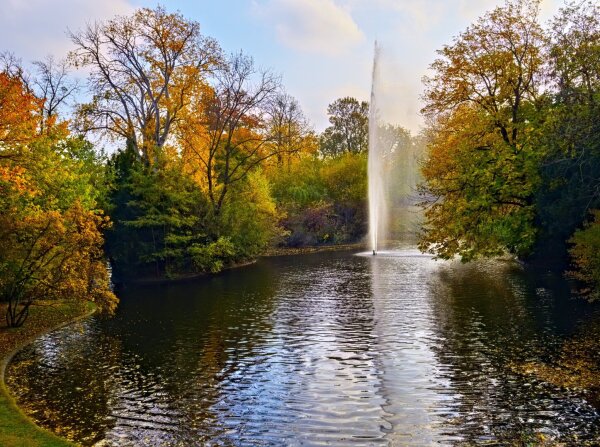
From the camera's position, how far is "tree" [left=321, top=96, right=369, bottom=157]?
86.5 metres

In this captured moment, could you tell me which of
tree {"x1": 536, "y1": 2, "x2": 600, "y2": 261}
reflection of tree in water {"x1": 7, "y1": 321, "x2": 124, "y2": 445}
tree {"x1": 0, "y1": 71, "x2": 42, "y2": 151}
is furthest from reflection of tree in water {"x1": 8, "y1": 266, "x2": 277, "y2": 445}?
tree {"x1": 536, "y1": 2, "x2": 600, "y2": 261}

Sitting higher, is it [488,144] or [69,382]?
[488,144]

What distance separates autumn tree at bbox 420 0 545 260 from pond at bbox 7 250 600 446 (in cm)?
341

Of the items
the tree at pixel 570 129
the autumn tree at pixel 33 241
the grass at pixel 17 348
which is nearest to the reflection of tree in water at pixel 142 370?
the grass at pixel 17 348

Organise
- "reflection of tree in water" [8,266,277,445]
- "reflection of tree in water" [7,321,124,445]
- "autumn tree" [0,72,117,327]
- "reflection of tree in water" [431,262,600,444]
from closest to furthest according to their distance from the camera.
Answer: "reflection of tree in water" [431,262,600,444], "reflection of tree in water" [8,266,277,445], "reflection of tree in water" [7,321,124,445], "autumn tree" [0,72,117,327]

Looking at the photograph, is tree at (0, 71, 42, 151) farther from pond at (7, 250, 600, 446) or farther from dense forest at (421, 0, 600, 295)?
dense forest at (421, 0, 600, 295)

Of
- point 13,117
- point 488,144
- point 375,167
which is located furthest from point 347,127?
point 13,117

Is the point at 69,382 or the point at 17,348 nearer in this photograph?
the point at 69,382

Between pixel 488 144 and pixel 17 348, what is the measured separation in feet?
88.2

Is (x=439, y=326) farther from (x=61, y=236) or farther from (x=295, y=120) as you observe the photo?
(x=295, y=120)

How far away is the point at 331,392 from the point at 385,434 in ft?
9.51

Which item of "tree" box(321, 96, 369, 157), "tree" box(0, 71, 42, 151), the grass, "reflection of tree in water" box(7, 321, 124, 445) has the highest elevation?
"tree" box(321, 96, 369, 157)

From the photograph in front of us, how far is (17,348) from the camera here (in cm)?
1973

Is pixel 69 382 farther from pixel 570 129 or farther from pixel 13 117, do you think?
pixel 570 129
